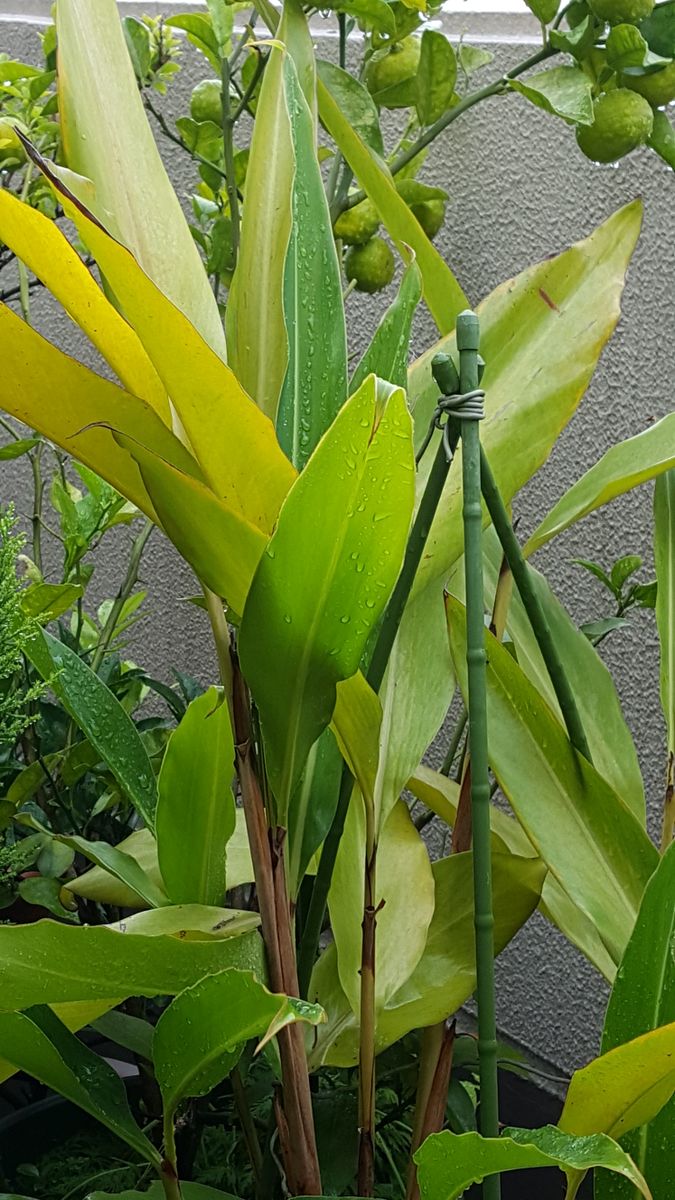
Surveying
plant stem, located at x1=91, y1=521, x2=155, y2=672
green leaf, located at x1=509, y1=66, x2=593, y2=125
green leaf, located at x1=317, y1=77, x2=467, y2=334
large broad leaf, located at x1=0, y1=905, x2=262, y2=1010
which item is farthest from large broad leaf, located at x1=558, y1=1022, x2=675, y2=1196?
plant stem, located at x1=91, y1=521, x2=155, y2=672

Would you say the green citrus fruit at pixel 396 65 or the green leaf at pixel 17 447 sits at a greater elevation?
the green citrus fruit at pixel 396 65

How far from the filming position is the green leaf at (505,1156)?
325 mm

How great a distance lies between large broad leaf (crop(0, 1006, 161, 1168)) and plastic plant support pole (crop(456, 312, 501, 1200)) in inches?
6.3

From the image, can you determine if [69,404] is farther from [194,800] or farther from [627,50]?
[627,50]

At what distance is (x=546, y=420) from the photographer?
480 millimetres

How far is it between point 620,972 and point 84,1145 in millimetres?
534

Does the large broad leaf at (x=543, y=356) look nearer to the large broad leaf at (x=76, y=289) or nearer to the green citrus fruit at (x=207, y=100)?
the large broad leaf at (x=76, y=289)

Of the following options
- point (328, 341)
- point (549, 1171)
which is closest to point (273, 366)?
point (328, 341)

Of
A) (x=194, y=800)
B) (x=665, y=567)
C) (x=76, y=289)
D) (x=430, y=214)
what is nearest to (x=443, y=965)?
(x=194, y=800)

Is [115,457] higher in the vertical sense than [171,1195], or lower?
higher

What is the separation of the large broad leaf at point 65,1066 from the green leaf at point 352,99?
53 centimetres

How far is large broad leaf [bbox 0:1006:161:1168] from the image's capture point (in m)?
0.41

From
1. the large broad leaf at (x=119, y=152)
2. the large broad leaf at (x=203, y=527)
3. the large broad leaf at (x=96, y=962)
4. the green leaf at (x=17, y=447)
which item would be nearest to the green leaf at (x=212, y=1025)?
the large broad leaf at (x=96, y=962)

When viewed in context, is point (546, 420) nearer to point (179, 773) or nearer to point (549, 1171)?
point (179, 773)
